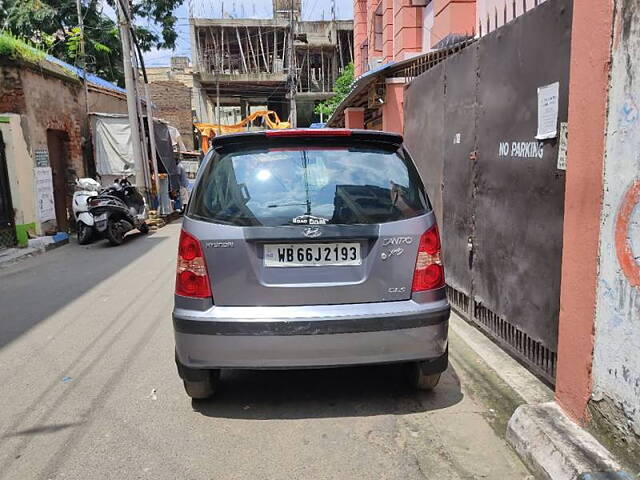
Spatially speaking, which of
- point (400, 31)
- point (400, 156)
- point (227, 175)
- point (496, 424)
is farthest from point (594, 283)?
point (400, 31)

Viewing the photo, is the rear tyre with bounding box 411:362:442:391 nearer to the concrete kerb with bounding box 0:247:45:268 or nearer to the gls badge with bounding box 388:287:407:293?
the gls badge with bounding box 388:287:407:293

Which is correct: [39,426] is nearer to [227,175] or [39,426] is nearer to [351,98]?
[227,175]

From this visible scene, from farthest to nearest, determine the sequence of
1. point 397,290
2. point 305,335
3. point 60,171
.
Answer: point 60,171
point 397,290
point 305,335

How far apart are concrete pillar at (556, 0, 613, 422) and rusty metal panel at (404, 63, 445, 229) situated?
9.40 feet

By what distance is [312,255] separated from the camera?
308 cm

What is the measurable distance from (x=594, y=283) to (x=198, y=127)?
28.6 m

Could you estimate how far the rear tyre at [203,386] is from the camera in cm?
337

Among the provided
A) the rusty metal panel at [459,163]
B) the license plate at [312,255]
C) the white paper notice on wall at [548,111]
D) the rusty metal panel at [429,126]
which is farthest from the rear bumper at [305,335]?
the rusty metal panel at [429,126]

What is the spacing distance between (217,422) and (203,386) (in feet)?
0.79

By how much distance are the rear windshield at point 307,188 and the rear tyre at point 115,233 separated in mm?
8141

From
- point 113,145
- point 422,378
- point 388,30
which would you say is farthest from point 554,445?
point 388,30

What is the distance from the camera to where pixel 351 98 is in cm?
1206

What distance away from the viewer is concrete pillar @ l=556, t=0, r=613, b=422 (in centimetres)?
256

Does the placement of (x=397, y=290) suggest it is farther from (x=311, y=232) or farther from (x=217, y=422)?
(x=217, y=422)
